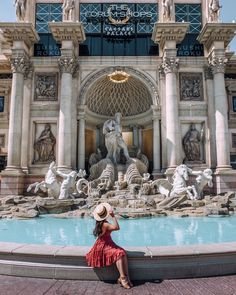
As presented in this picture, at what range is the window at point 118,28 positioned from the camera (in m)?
25.4

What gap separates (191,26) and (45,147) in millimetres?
18270

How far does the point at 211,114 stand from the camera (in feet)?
76.9

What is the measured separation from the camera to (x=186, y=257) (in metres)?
5.14

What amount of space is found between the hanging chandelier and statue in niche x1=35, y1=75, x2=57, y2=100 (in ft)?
16.9

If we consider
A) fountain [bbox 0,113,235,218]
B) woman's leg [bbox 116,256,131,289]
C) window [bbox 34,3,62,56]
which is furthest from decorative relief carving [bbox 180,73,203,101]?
woman's leg [bbox 116,256,131,289]

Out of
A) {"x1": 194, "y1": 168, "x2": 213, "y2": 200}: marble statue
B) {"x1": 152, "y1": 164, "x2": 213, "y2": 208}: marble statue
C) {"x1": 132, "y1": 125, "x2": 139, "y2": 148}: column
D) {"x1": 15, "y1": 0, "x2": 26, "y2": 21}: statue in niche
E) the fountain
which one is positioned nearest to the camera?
the fountain

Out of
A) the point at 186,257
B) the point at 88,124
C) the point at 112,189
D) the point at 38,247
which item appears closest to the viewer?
the point at 186,257

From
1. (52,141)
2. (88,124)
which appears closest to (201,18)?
(88,124)

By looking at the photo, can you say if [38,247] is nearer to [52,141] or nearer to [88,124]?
[52,141]

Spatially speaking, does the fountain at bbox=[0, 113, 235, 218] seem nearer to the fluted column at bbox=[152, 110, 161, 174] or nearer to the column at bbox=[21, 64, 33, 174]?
the fluted column at bbox=[152, 110, 161, 174]

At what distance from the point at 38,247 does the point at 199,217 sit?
935 cm

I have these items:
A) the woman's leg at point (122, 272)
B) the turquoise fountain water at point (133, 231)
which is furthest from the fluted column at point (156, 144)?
the woman's leg at point (122, 272)

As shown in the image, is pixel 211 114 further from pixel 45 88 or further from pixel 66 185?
pixel 45 88

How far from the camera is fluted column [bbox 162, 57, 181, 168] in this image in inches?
872
